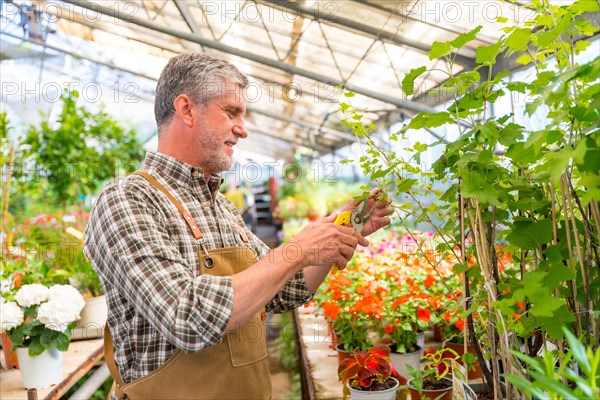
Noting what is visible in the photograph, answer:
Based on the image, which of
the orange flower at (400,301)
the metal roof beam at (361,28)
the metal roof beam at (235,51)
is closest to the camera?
the orange flower at (400,301)

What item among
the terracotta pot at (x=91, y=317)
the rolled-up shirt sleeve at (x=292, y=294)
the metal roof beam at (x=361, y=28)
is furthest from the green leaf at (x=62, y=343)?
the metal roof beam at (x=361, y=28)

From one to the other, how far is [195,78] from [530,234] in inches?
38.2

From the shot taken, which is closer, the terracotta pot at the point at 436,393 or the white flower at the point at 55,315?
the terracotta pot at the point at 436,393

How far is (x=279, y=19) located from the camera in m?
4.97

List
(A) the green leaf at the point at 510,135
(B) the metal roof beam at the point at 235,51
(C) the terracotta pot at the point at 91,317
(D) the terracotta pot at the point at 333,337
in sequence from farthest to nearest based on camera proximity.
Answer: (B) the metal roof beam at the point at 235,51
(C) the terracotta pot at the point at 91,317
(D) the terracotta pot at the point at 333,337
(A) the green leaf at the point at 510,135

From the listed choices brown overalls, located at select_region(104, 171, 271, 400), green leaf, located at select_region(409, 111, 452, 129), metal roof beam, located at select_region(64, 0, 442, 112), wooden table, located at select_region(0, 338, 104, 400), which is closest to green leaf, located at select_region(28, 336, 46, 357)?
wooden table, located at select_region(0, 338, 104, 400)

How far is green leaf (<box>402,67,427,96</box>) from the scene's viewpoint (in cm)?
103

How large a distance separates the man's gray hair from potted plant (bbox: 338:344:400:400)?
3.00ft

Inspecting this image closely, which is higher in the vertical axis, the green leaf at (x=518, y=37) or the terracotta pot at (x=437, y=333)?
the green leaf at (x=518, y=37)

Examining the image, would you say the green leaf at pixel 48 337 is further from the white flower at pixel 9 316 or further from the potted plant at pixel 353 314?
A: the potted plant at pixel 353 314

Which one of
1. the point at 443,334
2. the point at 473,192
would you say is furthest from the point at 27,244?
the point at 473,192

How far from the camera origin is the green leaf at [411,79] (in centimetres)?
103

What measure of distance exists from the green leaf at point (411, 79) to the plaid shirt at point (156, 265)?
58cm

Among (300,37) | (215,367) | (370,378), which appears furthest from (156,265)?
(300,37)
